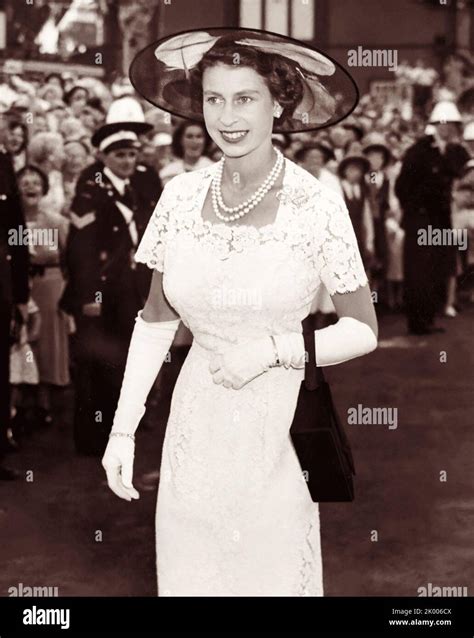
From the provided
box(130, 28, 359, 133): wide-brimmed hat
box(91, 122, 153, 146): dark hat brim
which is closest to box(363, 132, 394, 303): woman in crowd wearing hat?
box(91, 122, 153, 146): dark hat brim

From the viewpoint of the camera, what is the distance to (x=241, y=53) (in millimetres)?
2480

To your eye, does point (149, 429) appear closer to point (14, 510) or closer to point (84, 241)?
point (14, 510)

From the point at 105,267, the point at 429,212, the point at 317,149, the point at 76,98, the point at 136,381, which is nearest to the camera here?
the point at 136,381

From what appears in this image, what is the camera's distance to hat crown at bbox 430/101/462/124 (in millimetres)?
5418

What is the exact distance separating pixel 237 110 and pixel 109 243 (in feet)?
8.48

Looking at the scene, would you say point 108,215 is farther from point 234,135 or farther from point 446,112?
point 234,135

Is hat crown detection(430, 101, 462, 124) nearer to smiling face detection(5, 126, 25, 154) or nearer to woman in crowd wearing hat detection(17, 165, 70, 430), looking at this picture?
woman in crowd wearing hat detection(17, 165, 70, 430)

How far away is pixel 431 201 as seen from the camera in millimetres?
4988

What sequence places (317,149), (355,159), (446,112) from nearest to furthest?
(446,112) → (317,149) → (355,159)

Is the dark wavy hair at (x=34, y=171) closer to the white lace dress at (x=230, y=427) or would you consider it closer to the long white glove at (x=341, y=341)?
the white lace dress at (x=230, y=427)

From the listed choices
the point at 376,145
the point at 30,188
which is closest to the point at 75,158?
the point at 30,188
